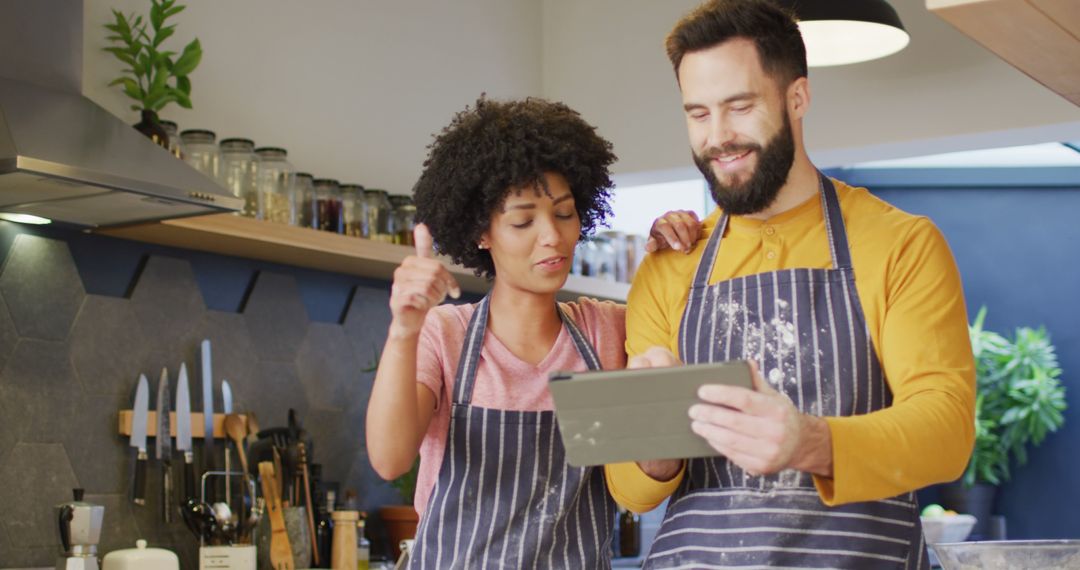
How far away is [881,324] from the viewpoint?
1.68 metres

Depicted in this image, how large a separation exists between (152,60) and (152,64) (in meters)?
0.01

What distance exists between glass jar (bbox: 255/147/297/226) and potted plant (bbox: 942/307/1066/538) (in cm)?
520

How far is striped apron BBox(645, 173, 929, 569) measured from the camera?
1652 millimetres

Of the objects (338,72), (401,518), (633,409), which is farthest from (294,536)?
(633,409)

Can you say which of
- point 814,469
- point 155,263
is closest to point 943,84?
point 155,263

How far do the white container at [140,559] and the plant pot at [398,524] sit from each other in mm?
962

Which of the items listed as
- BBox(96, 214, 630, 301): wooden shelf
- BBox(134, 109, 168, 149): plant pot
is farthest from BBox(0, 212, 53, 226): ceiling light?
BBox(134, 109, 168, 149): plant pot

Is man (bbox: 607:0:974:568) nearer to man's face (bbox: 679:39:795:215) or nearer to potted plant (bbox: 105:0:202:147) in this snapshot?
man's face (bbox: 679:39:795:215)

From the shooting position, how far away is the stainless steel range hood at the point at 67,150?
2.68 metres

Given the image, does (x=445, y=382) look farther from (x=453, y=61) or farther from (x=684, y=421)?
(x=453, y=61)

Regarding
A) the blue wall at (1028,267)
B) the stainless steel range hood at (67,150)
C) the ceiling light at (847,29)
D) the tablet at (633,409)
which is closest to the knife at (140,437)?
the stainless steel range hood at (67,150)

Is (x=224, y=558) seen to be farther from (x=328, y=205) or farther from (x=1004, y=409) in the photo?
(x=1004, y=409)

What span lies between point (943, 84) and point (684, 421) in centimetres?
346

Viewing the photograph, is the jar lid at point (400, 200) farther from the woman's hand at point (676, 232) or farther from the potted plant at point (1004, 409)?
the potted plant at point (1004, 409)
